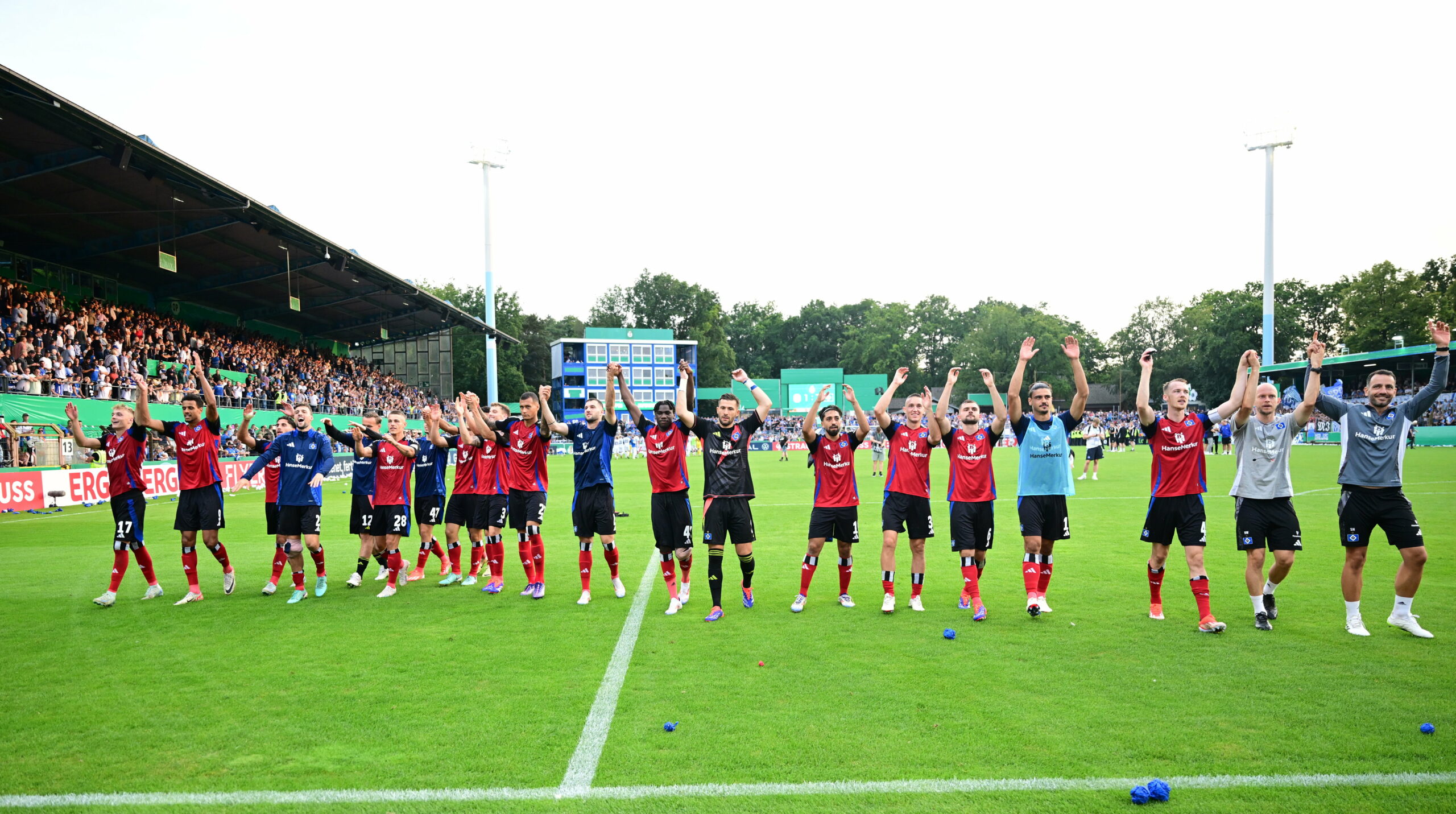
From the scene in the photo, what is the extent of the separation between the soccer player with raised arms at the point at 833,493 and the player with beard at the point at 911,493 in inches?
14.8

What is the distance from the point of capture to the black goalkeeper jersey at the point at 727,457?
8.41 m

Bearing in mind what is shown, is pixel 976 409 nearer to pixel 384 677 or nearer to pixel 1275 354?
pixel 384 677

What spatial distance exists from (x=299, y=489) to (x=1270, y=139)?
62774 millimetres

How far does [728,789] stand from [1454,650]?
6462 mm

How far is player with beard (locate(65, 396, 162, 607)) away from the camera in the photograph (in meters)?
9.26

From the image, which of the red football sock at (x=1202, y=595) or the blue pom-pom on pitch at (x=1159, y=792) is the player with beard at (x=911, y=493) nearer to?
the red football sock at (x=1202, y=595)

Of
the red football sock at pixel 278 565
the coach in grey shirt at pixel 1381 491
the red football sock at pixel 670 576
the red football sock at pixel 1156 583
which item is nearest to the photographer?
the coach in grey shirt at pixel 1381 491

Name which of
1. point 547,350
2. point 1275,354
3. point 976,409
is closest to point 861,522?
point 976,409

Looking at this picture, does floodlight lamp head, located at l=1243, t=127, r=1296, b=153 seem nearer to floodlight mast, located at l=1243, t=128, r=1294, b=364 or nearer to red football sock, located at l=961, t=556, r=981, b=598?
floodlight mast, located at l=1243, t=128, r=1294, b=364

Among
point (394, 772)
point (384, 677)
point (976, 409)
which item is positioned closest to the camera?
point (394, 772)

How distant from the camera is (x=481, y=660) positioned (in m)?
6.81

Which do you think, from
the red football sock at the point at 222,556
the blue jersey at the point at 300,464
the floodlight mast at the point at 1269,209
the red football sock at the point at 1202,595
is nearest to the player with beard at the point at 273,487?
the blue jersey at the point at 300,464

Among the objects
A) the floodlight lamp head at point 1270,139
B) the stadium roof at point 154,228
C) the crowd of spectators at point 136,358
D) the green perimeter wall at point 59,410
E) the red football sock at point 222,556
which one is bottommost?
the red football sock at point 222,556

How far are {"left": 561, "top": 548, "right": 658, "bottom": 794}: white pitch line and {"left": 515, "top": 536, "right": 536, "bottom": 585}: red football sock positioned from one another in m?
1.62
